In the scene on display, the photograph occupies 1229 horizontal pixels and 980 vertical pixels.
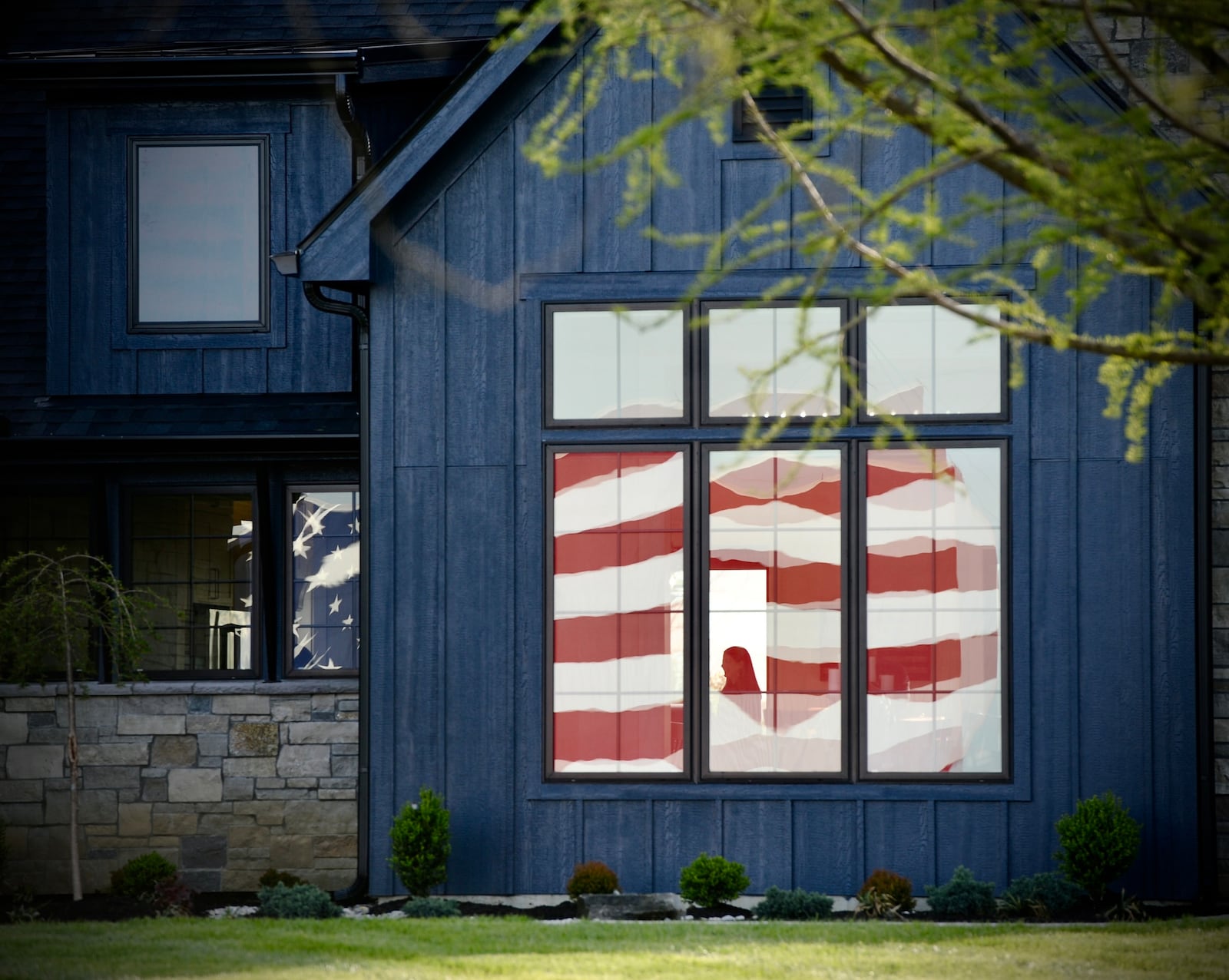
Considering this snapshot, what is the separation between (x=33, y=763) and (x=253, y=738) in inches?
58.4

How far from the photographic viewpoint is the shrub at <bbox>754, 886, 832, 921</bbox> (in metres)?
7.79

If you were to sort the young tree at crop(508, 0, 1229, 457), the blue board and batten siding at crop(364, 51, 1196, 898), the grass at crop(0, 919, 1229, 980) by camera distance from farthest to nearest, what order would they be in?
the blue board and batten siding at crop(364, 51, 1196, 898)
the grass at crop(0, 919, 1229, 980)
the young tree at crop(508, 0, 1229, 457)

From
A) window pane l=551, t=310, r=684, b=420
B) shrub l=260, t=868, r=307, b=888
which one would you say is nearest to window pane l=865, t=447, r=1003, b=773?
window pane l=551, t=310, r=684, b=420

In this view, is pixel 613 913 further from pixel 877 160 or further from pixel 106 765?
pixel 877 160

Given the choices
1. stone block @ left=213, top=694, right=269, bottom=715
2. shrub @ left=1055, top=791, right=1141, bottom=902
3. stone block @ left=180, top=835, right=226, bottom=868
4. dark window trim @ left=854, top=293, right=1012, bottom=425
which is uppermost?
dark window trim @ left=854, top=293, right=1012, bottom=425

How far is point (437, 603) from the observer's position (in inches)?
341

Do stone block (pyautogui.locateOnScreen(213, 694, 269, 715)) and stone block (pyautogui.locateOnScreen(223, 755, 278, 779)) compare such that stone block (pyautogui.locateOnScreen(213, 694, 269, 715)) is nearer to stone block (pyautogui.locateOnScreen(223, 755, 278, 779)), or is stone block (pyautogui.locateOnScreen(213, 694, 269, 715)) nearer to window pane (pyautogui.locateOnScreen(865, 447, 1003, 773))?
stone block (pyautogui.locateOnScreen(223, 755, 278, 779))

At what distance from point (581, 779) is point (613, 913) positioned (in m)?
0.92

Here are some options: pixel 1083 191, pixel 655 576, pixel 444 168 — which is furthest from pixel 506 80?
pixel 1083 191

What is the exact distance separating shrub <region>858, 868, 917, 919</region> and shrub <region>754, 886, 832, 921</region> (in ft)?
0.82

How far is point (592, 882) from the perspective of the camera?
8.19m

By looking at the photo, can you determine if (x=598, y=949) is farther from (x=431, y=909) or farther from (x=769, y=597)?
(x=769, y=597)

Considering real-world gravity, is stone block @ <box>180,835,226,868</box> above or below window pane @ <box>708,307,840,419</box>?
below

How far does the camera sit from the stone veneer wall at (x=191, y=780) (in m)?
9.51
